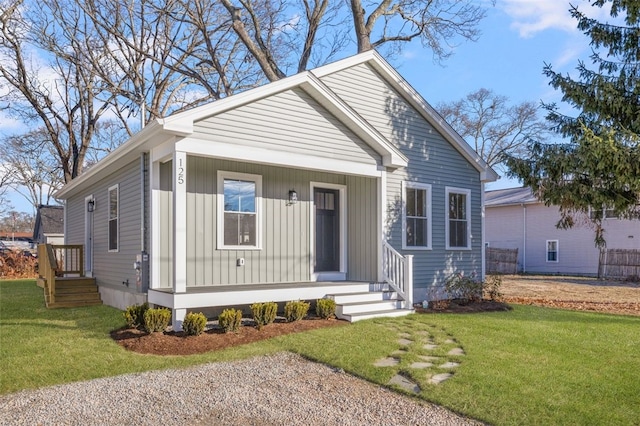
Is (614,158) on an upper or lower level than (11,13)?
lower

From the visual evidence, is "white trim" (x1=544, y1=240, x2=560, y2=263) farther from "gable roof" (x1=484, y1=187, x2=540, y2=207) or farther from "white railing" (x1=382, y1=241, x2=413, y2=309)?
"white railing" (x1=382, y1=241, x2=413, y2=309)

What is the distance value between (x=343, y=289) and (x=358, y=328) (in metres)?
1.47

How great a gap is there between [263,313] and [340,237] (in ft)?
11.5

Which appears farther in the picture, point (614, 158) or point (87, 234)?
point (87, 234)

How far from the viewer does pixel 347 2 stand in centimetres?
2022

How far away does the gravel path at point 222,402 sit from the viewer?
4168 mm

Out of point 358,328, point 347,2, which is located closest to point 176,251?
point 358,328

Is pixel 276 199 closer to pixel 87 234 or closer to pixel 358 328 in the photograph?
pixel 358 328

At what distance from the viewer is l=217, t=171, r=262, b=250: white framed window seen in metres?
9.10

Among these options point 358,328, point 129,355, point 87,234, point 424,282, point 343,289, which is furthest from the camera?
point 87,234

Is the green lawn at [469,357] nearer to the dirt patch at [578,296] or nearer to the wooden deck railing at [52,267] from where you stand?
the wooden deck railing at [52,267]

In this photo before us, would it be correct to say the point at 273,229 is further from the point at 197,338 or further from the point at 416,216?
the point at 416,216

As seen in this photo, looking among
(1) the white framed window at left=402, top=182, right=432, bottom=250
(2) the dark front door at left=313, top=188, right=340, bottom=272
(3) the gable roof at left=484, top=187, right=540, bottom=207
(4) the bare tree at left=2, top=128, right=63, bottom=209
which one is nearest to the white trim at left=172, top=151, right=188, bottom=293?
(2) the dark front door at left=313, top=188, right=340, bottom=272

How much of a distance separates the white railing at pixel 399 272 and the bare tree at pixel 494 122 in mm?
22972
